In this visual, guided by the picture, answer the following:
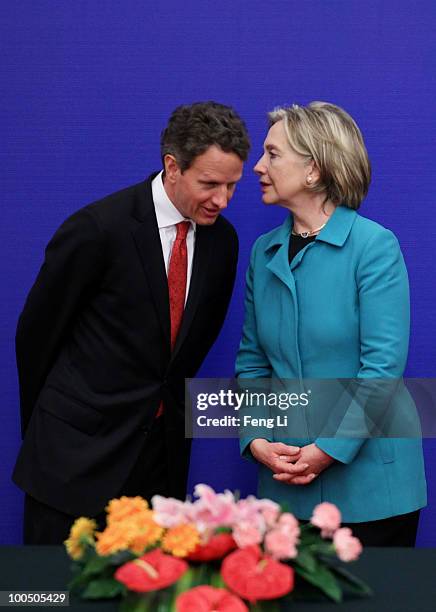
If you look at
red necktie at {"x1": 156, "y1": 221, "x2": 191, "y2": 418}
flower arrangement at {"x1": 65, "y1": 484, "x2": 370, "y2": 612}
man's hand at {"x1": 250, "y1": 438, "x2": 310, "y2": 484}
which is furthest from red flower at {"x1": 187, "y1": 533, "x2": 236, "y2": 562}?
red necktie at {"x1": 156, "y1": 221, "x2": 191, "y2": 418}

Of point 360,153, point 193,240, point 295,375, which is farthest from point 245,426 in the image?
point 360,153

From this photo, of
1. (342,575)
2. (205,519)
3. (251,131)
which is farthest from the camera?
(251,131)

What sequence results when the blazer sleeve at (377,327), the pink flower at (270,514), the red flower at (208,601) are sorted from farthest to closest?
the blazer sleeve at (377,327), the pink flower at (270,514), the red flower at (208,601)

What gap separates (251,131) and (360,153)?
2.18 feet

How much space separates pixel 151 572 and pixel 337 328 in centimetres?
93

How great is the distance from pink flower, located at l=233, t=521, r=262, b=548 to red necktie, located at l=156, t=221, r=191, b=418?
0.89 metres

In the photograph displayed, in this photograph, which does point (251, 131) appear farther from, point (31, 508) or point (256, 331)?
point (31, 508)

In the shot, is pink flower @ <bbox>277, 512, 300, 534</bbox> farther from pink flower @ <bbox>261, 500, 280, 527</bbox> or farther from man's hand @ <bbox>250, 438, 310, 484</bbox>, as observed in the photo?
man's hand @ <bbox>250, 438, 310, 484</bbox>

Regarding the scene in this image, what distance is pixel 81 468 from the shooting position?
81.8 inches

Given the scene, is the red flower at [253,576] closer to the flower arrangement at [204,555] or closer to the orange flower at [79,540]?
the flower arrangement at [204,555]

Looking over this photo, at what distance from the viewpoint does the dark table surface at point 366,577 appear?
135 centimetres

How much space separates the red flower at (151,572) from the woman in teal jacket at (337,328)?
2.72 feet

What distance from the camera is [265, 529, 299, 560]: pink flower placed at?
1.24 meters

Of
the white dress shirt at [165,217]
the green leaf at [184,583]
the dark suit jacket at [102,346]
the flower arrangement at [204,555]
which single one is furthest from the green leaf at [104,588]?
the white dress shirt at [165,217]
